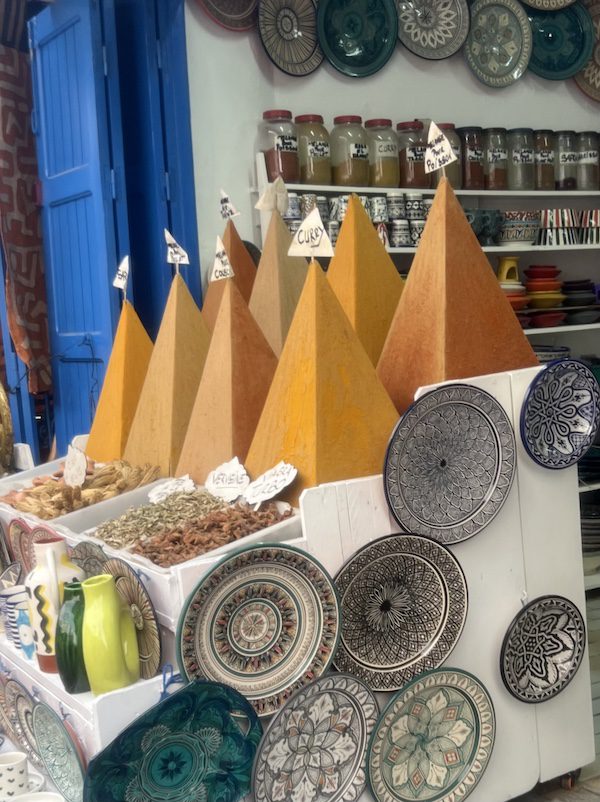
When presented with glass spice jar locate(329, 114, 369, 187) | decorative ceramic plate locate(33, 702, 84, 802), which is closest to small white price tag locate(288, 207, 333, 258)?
decorative ceramic plate locate(33, 702, 84, 802)

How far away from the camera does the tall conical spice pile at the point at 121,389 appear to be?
257 cm

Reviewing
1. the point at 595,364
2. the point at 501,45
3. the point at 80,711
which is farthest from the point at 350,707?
the point at 501,45

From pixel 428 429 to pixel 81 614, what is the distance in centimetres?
79

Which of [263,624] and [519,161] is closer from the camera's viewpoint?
[263,624]

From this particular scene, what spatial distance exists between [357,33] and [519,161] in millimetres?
875

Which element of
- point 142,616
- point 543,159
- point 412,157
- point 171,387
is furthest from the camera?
point 543,159

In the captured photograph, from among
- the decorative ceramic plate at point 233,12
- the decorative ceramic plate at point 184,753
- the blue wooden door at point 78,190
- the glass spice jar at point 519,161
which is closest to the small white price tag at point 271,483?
the decorative ceramic plate at point 184,753

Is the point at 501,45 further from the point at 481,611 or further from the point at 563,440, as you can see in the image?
the point at 481,611

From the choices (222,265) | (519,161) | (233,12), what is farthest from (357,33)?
(222,265)

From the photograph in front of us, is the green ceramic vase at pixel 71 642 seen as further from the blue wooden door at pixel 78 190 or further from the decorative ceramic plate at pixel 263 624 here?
the blue wooden door at pixel 78 190

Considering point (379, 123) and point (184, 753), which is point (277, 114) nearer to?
point (379, 123)

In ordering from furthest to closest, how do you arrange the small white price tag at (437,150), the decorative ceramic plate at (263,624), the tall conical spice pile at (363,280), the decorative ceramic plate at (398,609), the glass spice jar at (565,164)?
the glass spice jar at (565,164), the tall conical spice pile at (363,280), the small white price tag at (437,150), the decorative ceramic plate at (398,609), the decorative ceramic plate at (263,624)

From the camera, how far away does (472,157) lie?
363cm

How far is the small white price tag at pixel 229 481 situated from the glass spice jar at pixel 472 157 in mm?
2125
